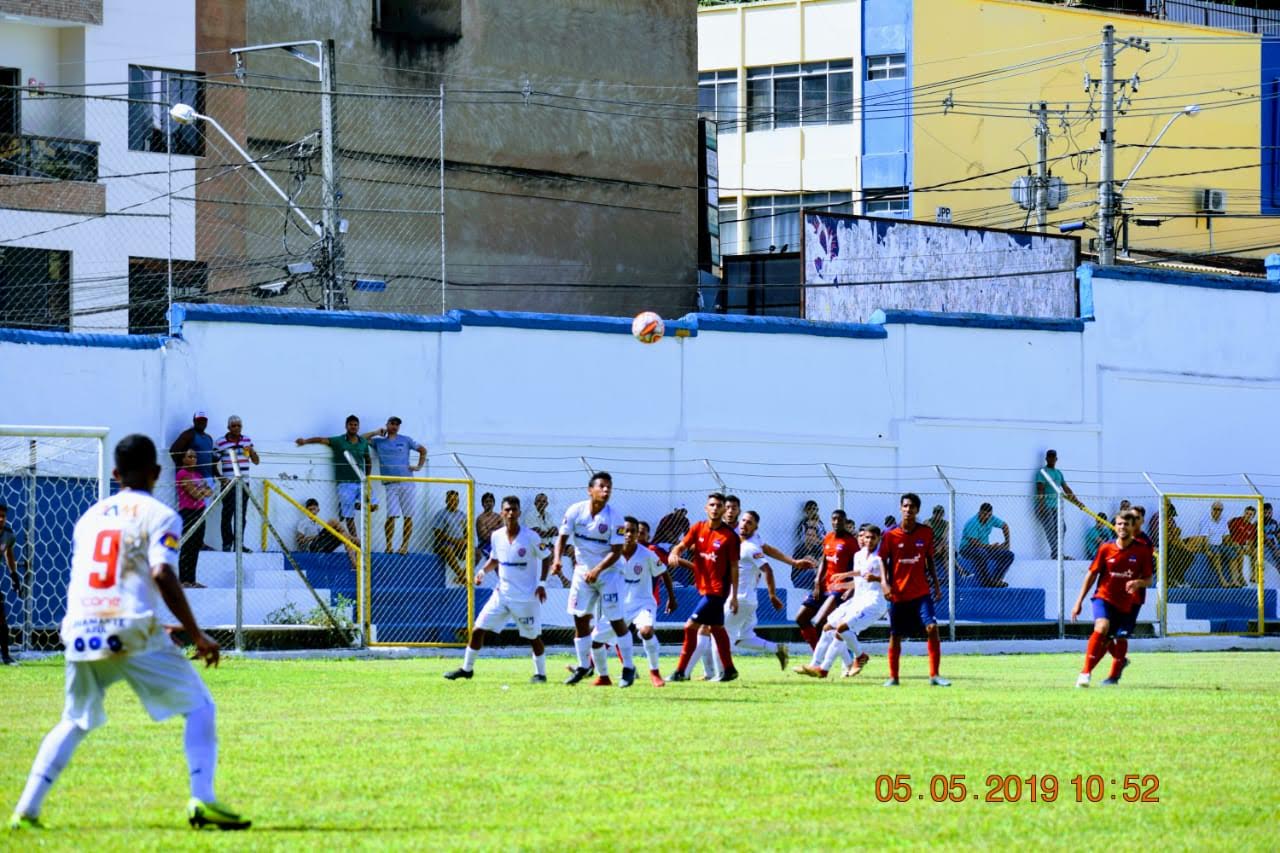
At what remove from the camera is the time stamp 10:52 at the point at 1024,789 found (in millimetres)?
10336

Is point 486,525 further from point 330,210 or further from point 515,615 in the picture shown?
point 330,210

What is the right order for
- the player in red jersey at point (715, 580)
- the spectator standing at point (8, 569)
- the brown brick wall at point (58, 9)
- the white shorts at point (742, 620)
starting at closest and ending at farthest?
the player in red jersey at point (715, 580)
the spectator standing at point (8, 569)
the white shorts at point (742, 620)
the brown brick wall at point (58, 9)

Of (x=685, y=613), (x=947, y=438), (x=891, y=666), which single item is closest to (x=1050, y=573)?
(x=947, y=438)

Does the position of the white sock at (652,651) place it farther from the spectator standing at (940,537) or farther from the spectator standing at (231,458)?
the spectator standing at (940,537)

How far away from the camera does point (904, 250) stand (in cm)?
3891

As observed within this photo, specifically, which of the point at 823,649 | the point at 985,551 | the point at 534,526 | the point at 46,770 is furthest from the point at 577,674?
the point at 985,551

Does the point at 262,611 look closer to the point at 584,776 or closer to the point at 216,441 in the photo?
the point at 216,441

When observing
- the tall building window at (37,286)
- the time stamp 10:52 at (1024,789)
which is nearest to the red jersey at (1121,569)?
the time stamp 10:52 at (1024,789)

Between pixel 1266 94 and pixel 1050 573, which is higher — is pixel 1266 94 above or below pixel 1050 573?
above

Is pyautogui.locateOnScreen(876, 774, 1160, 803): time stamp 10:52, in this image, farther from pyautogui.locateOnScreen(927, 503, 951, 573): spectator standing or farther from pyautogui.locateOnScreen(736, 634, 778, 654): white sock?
pyautogui.locateOnScreen(927, 503, 951, 573): spectator standing

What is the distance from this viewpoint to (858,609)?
20.4 meters

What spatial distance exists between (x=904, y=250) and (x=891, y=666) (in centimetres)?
2011

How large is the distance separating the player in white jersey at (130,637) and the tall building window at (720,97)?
Result: 49564 millimetres

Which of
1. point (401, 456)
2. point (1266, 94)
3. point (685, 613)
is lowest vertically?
point (685, 613)
